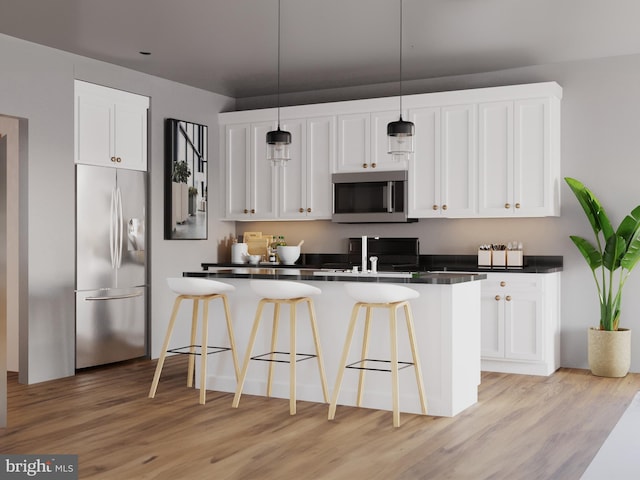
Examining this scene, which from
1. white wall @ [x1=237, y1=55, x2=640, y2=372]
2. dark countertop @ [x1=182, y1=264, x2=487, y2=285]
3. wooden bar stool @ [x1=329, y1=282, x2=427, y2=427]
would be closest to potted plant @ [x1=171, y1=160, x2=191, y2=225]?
dark countertop @ [x1=182, y1=264, x2=487, y2=285]

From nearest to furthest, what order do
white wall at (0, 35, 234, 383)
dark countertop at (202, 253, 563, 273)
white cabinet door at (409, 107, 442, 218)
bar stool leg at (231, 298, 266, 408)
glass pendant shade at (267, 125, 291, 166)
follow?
bar stool leg at (231, 298, 266, 408) < glass pendant shade at (267, 125, 291, 166) < white wall at (0, 35, 234, 383) < dark countertop at (202, 253, 563, 273) < white cabinet door at (409, 107, 442, 218)

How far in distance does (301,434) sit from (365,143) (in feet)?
11.6

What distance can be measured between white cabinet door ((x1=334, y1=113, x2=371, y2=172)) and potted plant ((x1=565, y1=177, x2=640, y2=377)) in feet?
6.23

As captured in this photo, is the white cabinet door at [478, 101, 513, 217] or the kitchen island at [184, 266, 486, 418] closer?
the kitchen island at [184, 266, 486, 418]

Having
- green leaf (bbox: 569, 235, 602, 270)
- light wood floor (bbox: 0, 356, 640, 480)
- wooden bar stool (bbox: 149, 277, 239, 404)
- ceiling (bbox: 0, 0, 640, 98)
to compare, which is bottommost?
light wood floor (bbox: 0, 356, 640, 480)

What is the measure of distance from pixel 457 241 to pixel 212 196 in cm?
259

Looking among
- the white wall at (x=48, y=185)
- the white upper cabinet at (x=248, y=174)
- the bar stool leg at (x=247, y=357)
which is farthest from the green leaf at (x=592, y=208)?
the white wall at (x=48, y=185)

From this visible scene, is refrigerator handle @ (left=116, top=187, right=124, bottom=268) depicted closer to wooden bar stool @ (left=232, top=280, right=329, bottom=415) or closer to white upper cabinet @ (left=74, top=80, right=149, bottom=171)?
white upper cabinet @ (left=74, top=80, right=149, bottom=171)

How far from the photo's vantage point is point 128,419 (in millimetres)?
4648

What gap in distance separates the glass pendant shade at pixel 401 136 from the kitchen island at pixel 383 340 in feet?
2.69

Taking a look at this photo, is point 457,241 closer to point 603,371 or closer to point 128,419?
point 603,371

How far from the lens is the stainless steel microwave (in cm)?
696
